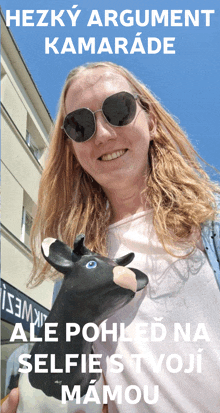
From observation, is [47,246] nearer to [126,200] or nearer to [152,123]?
[126,200]

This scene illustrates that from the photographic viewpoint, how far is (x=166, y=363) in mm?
1107

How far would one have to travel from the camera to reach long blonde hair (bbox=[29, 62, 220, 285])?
3.99 feet

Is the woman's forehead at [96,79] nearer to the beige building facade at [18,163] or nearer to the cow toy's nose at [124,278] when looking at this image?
the cow toy's nose at [124,278]

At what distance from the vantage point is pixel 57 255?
105 cm

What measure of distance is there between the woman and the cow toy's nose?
0.17 m

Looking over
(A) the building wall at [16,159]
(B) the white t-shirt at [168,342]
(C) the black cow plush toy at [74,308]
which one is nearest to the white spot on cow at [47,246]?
(C) the black cow plush toy at [74,308]

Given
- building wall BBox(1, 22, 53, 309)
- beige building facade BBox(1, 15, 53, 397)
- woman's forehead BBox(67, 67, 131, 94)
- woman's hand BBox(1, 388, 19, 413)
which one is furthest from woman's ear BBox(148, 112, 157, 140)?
building wall BBox(1, 22, 53, 309)

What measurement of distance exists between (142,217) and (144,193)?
0.07 m

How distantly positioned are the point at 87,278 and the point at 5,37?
15.2 ft

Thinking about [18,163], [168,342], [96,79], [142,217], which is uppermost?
[18,163]

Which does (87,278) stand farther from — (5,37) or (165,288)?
(5,37)

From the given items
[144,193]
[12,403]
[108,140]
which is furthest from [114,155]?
[12,403]

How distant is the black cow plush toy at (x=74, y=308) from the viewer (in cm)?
101

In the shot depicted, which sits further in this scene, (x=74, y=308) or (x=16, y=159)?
(x=16, y=159)
